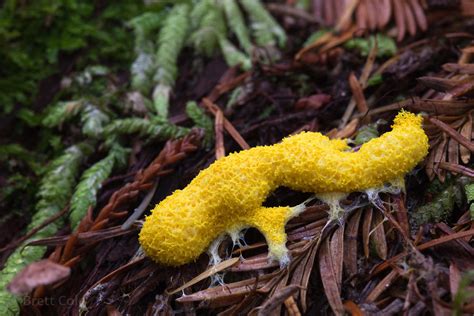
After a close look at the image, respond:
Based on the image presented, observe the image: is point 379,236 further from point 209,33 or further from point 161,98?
point 209,33

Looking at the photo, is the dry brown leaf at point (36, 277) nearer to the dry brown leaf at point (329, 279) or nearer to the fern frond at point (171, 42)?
the dry brown leaf at point (329, 279)

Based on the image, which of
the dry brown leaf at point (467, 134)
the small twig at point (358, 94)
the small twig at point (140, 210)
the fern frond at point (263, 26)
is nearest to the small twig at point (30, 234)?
the small twig at point (140, 210)

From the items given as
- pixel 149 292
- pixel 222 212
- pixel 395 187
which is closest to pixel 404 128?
pixel 395 187

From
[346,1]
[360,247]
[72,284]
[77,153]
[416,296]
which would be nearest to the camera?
[416,296]

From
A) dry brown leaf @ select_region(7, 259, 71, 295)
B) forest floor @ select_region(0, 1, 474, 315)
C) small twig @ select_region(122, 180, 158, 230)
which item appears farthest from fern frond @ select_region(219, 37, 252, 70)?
dry brown leaf @ select_region(7, 259, 71, 295)

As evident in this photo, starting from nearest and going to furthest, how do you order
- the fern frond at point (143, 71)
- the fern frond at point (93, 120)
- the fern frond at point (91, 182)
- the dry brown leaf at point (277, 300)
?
the dry brown leaf at point (277, 300), the fern frond at point (91, 182), the fern frond at point (93, 120), the fern frond at point (143, 71)

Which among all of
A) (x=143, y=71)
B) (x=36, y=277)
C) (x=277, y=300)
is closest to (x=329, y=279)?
(x=277, y=300)

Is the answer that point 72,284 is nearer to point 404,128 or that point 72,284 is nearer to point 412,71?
point 404,128
